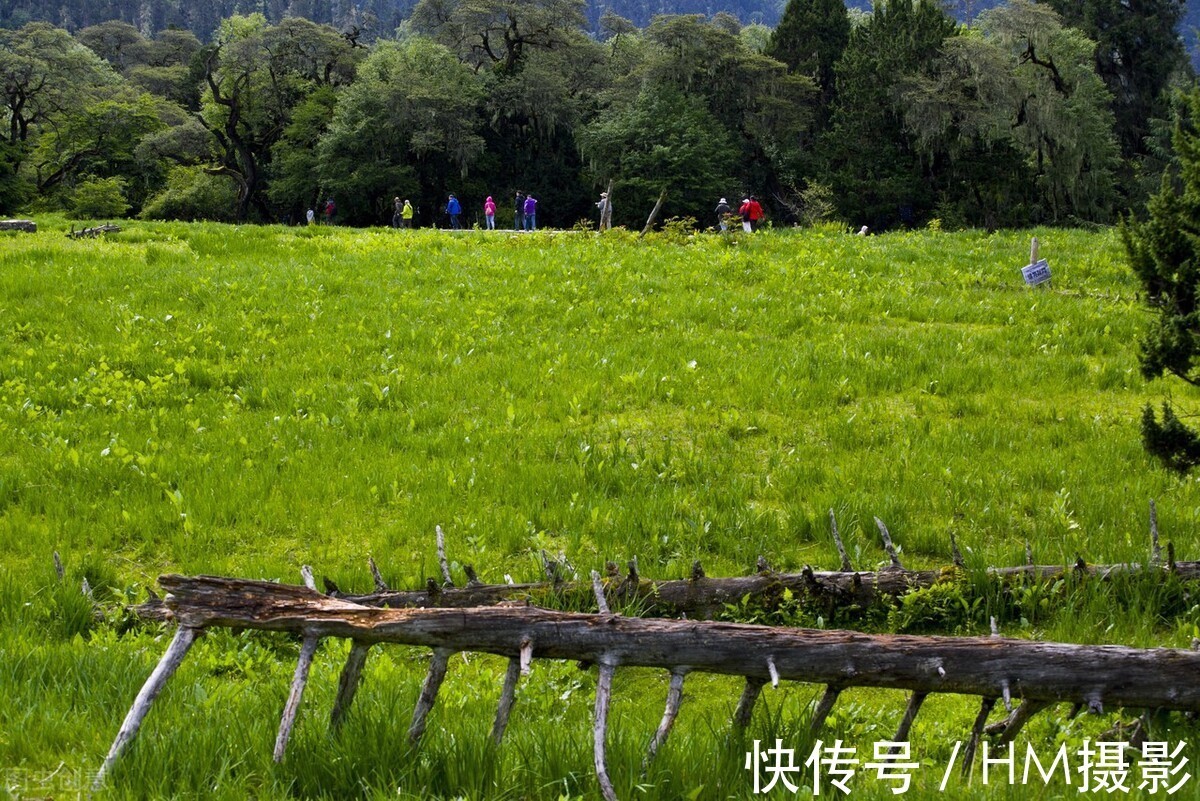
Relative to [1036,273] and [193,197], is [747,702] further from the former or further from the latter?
[193,197]

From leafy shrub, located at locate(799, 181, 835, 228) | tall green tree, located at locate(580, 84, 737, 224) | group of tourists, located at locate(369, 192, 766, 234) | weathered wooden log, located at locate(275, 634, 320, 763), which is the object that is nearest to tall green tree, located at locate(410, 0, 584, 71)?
tall green tree, located at locate(580, 84, 737, 224)

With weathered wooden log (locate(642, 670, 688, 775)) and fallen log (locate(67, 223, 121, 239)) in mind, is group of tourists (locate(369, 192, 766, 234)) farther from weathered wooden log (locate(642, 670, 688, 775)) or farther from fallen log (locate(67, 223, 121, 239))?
weathered wooden log (locate(642, 670, 688, 775))

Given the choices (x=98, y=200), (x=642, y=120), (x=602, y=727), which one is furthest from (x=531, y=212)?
(x=602, y=727)

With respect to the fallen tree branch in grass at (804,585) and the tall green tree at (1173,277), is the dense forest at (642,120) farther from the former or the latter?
the fallen tree branch in grass at (804,585)

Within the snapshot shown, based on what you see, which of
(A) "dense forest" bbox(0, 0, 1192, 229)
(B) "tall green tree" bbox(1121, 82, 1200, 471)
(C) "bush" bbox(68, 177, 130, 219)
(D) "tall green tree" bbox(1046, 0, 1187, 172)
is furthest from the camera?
(D) "tall green tree" bbox(1046, 0, 1187, 172)

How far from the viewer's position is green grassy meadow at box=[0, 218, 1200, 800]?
3.63 meters

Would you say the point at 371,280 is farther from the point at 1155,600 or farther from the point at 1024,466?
the point at 1155,600

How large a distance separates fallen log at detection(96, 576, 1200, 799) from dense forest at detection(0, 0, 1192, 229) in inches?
1951

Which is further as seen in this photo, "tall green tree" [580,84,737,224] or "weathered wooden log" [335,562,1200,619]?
"tall green tree" [580,84,737,224]

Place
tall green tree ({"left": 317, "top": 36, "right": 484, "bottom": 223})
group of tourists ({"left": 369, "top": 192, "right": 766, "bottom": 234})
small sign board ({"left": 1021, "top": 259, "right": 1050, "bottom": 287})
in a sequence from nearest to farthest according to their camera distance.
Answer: small sign board ({"left": 1021, "top": 259, "right": 1050, "bottom": 287}), group of tourists ({"left": 369, "top": 192, "right": 766, "bottom": 234}), tall green tree ({"left": 317, "top": 36, "right": 484, "bottom": 223})

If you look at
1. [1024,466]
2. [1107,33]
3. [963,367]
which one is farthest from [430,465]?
[1107,33]

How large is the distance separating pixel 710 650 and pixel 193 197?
199 ft

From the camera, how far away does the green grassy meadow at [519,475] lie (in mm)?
3627

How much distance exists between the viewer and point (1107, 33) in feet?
222
